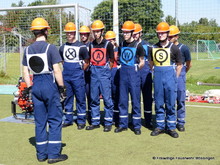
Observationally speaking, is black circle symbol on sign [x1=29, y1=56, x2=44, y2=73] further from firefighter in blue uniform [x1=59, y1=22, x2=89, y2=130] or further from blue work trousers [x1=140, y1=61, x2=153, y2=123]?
blue work trousers [x1=140, y1=61, x2=153, y2=123]

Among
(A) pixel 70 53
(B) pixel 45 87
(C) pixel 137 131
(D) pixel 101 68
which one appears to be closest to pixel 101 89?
(D) pixel 101 68

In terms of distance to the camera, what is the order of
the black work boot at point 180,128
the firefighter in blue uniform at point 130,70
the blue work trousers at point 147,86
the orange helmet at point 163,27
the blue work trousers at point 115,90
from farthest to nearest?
the blue work trousers at point 115,90
the blue work trousers at point 147,86
the black work boot at point 180,128
the firefighter in blue uniform at point 130,70
the orange helmet at point 163,27

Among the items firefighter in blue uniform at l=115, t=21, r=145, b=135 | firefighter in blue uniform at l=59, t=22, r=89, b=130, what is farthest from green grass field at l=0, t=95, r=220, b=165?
firefighter in blue uniform at l=59, t=22, r=89, b=130

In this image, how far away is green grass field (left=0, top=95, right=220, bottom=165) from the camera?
4680mm

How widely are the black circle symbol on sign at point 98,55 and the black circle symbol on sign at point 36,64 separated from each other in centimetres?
194

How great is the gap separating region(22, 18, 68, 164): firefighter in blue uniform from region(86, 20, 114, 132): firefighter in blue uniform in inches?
64.0

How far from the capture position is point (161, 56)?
5.74 metres

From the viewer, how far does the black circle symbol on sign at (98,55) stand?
628cm

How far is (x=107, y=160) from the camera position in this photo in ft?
15.4

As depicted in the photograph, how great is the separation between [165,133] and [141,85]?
1181mm

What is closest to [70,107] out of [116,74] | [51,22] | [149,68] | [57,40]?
[116,74]

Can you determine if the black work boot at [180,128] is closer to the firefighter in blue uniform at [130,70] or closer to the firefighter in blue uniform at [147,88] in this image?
the firefighter in blue uniform at [147,88]

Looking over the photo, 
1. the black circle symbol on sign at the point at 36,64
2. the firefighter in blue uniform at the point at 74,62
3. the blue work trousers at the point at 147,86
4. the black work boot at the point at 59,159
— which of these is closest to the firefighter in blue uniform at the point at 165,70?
the blue work trousers at the point at 147,86

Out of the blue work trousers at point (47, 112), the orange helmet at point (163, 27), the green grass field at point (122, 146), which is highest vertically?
the orange helmet at point (163, 27)
